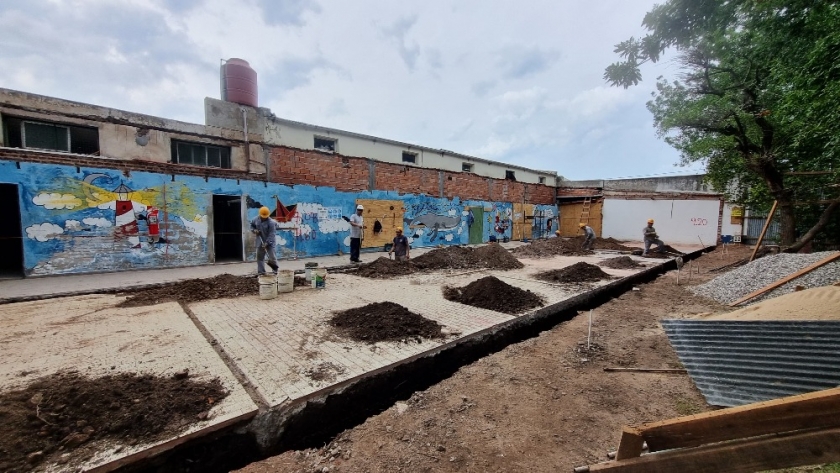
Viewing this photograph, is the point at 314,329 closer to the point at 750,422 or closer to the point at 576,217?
the point at 750,422

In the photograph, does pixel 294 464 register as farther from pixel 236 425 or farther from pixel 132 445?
pixel 132 445

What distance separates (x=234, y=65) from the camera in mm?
13320

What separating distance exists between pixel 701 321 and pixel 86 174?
43.5 ft

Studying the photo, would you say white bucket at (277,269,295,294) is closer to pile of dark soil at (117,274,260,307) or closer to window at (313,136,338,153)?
pile of dark soil at (117,274,260,307)

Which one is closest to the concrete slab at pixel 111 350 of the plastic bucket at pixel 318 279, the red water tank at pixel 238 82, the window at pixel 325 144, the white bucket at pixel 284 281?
the white bucket at pixel 284 281

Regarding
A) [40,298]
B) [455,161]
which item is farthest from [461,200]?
[40,298]

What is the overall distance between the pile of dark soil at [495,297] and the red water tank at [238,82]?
1281 centimetres

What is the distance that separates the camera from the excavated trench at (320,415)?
92.7 inches

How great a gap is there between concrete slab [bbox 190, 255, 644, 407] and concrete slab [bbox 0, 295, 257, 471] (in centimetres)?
27

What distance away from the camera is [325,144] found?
16344mm

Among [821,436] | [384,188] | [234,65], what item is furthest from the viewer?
[384,188]

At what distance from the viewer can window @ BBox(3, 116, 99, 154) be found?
818 centimetres

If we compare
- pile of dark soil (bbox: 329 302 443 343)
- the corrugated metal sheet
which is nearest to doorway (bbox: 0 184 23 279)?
pile of dark soil (bbox: 329 302 443 343)

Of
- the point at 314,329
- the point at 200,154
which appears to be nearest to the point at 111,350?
the point at 314,329
